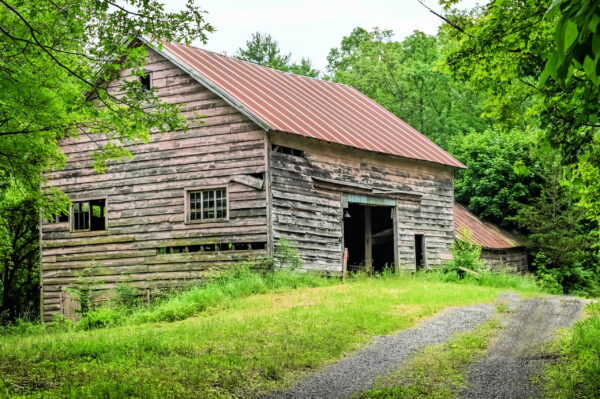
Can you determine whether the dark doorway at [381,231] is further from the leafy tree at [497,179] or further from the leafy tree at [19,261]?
the leafy tree at [19,261]

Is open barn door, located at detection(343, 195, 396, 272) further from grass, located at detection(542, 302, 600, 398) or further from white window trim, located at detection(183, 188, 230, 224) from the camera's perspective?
grass, located at detection(542, 302, 600, 398)

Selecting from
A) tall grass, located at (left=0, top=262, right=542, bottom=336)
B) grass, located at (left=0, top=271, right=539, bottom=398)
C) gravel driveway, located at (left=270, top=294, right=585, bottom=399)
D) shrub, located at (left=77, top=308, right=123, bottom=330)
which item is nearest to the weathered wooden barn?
tall grass, located at (left=0, top=262, right=542, bottom=336)

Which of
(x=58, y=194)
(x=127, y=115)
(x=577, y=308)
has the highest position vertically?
(x=127, y=115)

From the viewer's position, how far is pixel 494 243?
26266 mm

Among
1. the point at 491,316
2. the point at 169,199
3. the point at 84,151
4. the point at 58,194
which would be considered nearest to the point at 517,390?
the point at 491,316

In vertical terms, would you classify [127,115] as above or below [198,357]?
above

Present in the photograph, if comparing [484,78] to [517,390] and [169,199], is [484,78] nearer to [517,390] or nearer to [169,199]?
[517,390]

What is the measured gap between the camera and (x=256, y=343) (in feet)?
32.5

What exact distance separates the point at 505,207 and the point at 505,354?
20.4m

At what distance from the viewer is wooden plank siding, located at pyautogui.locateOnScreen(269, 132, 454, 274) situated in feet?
60.6

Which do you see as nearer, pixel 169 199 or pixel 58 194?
pixel 58 194

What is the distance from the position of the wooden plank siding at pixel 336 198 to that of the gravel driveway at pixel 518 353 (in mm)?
6214

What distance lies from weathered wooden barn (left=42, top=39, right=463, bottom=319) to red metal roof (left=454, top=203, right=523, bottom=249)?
478 cm

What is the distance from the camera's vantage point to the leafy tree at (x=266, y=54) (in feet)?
170
